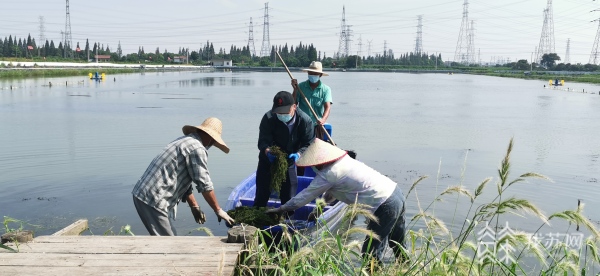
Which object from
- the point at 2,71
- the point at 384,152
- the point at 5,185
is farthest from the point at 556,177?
Result: the point at 2,71

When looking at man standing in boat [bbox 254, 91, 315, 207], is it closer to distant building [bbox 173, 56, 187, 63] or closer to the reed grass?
the reed grass

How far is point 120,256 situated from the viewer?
3971mm

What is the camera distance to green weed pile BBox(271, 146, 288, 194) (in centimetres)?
614

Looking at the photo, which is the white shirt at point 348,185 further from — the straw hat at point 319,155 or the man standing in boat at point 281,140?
the man standing in boat at point 281,140

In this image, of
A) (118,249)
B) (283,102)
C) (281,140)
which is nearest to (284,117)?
(283,102)

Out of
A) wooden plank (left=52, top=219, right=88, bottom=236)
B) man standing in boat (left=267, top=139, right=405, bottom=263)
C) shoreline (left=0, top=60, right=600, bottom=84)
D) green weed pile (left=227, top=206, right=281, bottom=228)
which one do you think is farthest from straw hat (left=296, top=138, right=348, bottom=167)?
shoreline (left=0, top=60, right=600, bottom=84)

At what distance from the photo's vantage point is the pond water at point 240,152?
9.18 m

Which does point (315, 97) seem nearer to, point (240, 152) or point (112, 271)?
point (112, 271)

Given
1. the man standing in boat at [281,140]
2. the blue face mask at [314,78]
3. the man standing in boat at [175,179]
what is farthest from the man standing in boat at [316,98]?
the man standing in boat at [175,179]

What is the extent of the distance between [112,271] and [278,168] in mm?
2753

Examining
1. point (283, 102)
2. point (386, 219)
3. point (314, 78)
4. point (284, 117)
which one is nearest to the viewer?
point (386, 219)

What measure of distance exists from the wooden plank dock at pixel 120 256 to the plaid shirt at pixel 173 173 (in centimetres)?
62

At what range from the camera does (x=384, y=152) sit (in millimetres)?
14773

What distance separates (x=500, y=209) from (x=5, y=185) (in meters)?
9.88
